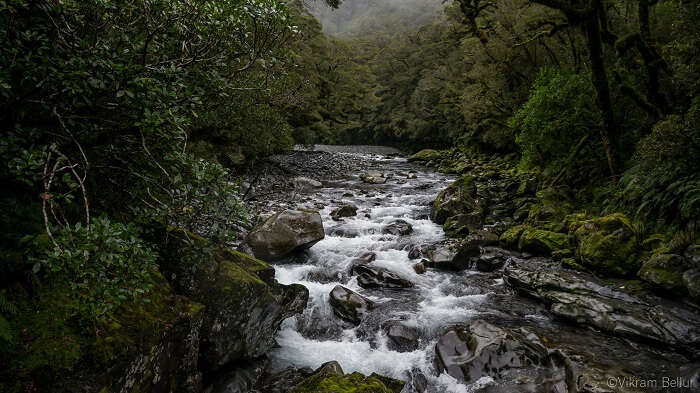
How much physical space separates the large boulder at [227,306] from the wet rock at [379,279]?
373cm

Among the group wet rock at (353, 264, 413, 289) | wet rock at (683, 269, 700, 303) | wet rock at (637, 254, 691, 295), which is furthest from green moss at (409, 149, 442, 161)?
wet rock at (683, 269, 700, 303)

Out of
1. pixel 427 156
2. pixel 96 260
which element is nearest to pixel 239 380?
pixel 96 260

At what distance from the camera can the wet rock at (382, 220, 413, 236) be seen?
1358 cm

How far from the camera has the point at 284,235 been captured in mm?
10688

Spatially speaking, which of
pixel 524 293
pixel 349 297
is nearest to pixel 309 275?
pixel 349 297

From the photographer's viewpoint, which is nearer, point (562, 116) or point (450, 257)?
point (450, 257)

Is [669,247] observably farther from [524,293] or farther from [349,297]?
[349,297]

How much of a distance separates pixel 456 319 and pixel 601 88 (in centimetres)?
942

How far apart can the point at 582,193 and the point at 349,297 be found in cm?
1036

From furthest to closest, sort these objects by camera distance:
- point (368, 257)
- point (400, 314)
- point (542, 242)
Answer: point (368, 257) < point (542, 242) < point (400, 314)

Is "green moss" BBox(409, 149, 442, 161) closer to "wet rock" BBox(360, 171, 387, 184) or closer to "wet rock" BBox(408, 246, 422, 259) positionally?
"wet rock" BBox(360, 171, 387, 184)

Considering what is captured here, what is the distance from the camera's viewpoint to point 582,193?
13.4 meters

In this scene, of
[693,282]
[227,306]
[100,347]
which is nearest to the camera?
[100,347]

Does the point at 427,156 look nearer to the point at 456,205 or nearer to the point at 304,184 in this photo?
the point at 304,184
